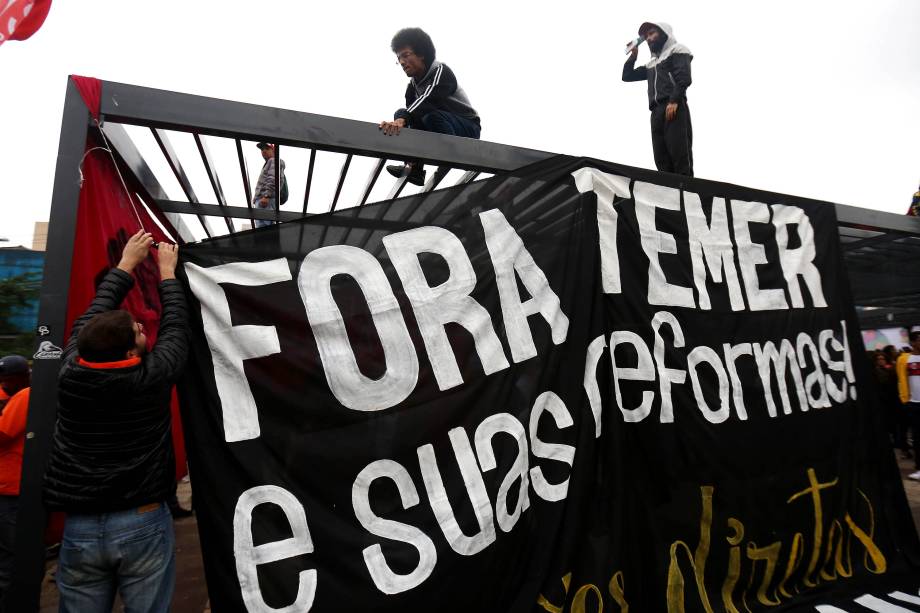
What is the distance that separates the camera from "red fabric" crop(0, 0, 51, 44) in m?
3.78

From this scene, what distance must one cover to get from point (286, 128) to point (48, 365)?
140 cm

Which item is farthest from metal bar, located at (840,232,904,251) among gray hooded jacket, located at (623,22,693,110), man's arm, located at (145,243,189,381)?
man's arm, located at (145,243,189,381)

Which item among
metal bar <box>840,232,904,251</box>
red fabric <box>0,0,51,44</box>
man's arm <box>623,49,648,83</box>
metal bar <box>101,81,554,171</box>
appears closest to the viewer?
metal bar <box>101,81,554,171</box>

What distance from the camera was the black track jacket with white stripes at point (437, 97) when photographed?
9.97 ft

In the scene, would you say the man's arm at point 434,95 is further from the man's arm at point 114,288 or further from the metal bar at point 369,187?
the man's arm at point 114,288

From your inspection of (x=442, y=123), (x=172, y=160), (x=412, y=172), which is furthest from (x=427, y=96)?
(x=172, y=160)

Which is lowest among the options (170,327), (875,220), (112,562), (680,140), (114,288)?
(112,562)

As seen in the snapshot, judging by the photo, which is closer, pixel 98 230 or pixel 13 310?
pixel 98 230

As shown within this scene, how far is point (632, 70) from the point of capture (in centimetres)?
453

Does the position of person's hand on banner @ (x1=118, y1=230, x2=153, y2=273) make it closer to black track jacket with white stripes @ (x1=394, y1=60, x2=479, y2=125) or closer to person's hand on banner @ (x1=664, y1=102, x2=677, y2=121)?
black track jacket with white stripes @ (x1=394, y1=60, x2=479, y2=125)

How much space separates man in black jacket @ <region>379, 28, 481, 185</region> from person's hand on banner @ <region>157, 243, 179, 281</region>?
1.45 metres

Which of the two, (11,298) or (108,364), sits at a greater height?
(11,298)

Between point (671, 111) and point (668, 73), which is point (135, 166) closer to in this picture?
point (671, 111)

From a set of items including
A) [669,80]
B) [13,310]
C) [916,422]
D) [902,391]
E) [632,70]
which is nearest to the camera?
[669,80]
